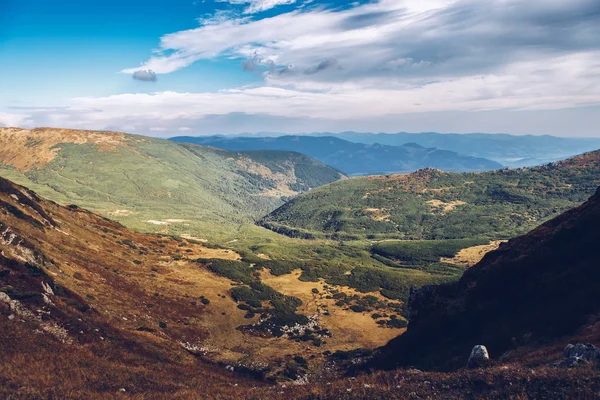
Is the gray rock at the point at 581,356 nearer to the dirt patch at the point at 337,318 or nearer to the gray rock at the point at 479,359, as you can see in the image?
the gray rock at the point at 479,359

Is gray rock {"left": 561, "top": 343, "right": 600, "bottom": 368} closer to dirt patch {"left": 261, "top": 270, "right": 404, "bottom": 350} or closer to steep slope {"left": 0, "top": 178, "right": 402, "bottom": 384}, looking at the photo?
steep slope {"left": 0, "top": 178, "right": 402, "bottom": 384}

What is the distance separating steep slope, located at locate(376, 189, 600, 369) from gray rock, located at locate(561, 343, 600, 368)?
384 cm

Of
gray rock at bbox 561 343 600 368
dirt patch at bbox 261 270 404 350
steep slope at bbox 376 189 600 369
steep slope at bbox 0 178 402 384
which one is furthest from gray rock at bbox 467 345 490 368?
dirt patch at bbox 261 270 404 350

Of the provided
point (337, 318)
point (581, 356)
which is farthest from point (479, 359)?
point (337, 318)

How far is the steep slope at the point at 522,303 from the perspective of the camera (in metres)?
31.3

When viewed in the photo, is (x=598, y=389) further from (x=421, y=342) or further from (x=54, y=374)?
(x=54, y=374)

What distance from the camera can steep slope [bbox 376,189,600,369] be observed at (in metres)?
31.3

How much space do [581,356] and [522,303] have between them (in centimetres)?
1869

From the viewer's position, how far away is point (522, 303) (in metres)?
37.4

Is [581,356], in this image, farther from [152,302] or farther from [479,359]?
[152,302]

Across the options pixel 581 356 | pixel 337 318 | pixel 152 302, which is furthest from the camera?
pixel 337 318

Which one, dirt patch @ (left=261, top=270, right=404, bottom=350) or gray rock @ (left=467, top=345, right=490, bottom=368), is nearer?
gray rock @ (left=467, top=345, right=490, bottom=368)

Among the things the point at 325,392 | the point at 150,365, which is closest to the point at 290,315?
the point at 150,365

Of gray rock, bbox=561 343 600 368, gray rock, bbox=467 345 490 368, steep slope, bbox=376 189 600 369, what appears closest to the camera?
gray rock, bbox=561 343 600 368
